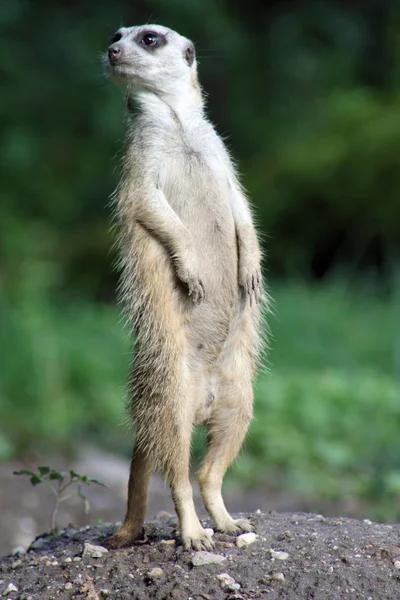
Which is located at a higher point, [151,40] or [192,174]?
[151,40]

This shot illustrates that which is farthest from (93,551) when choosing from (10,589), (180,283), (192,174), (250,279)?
(192,174)

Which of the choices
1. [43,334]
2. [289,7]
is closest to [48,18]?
[289,7]

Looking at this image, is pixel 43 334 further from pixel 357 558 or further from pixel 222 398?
pixel 357 558

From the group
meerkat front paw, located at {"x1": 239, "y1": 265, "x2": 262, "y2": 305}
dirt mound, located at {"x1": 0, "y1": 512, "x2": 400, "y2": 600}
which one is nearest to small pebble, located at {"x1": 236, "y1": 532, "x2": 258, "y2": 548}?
dirt mound, located at {"x1": 0, "y1": 512, "x2": 400, "y2": 600}

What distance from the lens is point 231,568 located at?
113 inches

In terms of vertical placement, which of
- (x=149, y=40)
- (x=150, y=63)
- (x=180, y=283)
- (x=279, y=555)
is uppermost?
(x=149, y=40)

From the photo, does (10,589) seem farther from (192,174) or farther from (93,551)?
(192,174)

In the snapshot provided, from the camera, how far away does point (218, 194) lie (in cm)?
337

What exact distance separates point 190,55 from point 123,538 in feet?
6.25

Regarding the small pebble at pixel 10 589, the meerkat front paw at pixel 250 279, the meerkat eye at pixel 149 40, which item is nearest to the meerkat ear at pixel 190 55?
the meerkat eye at pixel 149 40

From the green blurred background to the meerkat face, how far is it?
1.31 feet

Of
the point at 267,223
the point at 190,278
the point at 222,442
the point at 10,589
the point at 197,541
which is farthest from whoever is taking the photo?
the point at 267,223

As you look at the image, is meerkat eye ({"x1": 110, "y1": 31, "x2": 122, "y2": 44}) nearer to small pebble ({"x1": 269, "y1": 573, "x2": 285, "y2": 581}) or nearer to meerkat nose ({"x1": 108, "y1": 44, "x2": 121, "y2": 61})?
meerkat nose ({"x1": 108, "y1": 44, "x2": 121, "y2": 61})

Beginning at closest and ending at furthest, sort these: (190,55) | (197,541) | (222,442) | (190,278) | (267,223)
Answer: (197,541), (190,278), (222,442), (190,55), (267,223)
